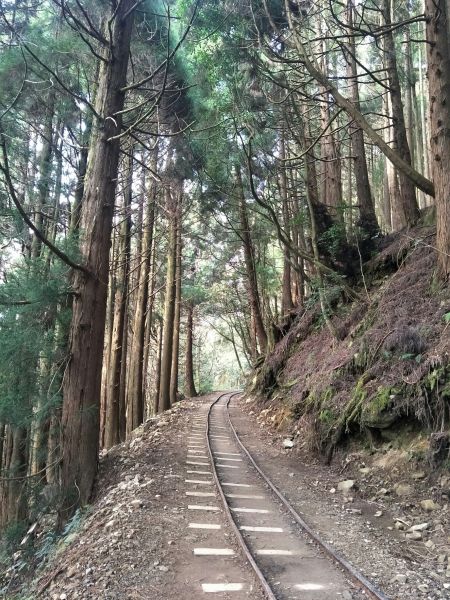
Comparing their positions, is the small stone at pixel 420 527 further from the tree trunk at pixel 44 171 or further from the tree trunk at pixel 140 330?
the tree trunk at pixel 140 330

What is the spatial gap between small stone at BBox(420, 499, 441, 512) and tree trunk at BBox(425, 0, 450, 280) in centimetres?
368

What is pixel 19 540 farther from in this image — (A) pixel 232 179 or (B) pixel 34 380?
(A) pixel 232 179

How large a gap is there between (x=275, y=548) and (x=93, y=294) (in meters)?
4.74

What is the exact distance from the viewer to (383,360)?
7.97 metres

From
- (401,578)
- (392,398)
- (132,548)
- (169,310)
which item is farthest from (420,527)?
(169,310)

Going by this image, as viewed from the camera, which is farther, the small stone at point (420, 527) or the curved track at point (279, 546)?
the small stone at point (420, 527)

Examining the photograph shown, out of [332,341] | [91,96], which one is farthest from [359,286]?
[91,96]

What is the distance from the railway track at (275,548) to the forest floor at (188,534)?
17 cm

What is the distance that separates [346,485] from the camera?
23.6 feet

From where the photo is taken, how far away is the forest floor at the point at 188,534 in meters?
4.30

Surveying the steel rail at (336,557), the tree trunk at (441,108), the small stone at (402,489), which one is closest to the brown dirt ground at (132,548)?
the steel rail at (336,557)

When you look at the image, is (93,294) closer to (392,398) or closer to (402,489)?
(392,398)

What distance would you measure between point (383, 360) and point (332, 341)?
11.8 feet

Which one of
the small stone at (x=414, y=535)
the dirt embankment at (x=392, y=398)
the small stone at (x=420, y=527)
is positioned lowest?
the small stone at (x=414, y=535)
